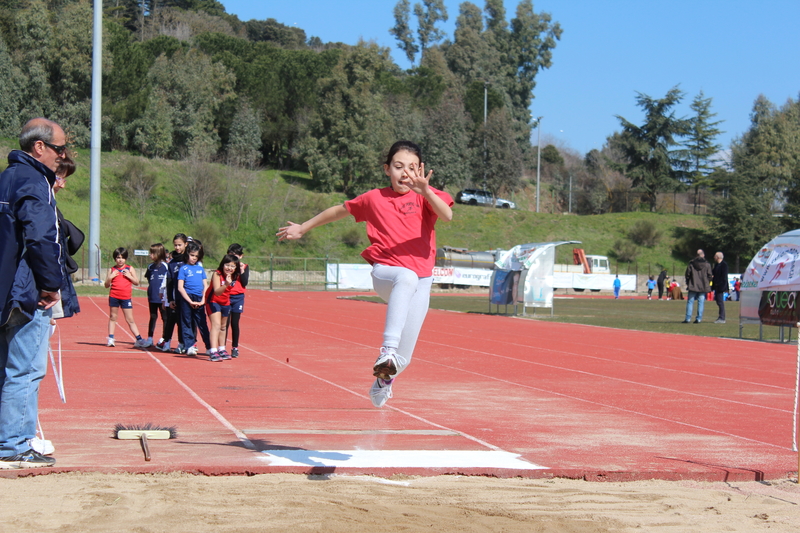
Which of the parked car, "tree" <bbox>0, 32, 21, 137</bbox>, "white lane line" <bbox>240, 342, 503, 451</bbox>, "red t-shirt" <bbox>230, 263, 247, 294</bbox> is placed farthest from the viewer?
the parked car

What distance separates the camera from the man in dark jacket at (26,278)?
16.4 ft

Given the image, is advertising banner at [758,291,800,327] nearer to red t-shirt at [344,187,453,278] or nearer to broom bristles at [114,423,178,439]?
red t-shirt at [344,187,453,278]

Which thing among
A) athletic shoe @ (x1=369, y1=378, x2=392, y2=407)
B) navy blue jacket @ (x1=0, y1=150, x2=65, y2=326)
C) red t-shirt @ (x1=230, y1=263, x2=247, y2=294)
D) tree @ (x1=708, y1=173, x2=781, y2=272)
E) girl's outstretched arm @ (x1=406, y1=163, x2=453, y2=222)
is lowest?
athletic shoe @ (x1=369, y1=378, x2=392, y2=407)

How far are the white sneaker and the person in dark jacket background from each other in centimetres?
3

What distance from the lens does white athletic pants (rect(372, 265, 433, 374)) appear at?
17.8 ft

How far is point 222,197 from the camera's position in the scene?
→ 200 ft

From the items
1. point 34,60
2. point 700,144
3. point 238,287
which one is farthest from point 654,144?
point 238,287

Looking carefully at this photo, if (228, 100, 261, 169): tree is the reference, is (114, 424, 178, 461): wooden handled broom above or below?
below

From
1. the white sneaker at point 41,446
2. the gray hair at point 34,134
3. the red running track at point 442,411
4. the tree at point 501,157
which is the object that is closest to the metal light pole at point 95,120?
the red running track at point 442,411

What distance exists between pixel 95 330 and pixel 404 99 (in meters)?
64.4

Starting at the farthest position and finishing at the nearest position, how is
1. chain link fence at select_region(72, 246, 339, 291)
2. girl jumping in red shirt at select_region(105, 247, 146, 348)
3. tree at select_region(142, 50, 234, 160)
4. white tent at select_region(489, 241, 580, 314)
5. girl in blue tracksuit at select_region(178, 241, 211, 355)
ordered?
tree at select_region(142, 50, 234, 160) < chain link fence at select_region(72, 246, 339, 291) < white tent at select_region(489, 241, 580, 314) < girl jumping in red shirt at select_region(105, 247, 146, 348) < girl in blue tracksuit at select_region(178, 241, 211, 355)

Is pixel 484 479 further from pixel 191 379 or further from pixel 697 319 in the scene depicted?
pixel 697 319

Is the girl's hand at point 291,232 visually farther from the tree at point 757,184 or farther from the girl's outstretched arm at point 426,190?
the tree at point 757,184

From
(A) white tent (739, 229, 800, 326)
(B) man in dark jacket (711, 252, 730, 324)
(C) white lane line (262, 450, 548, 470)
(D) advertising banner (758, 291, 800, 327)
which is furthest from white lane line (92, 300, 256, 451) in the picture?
(B) man in dark jacket (711, 252, 730, 324)
